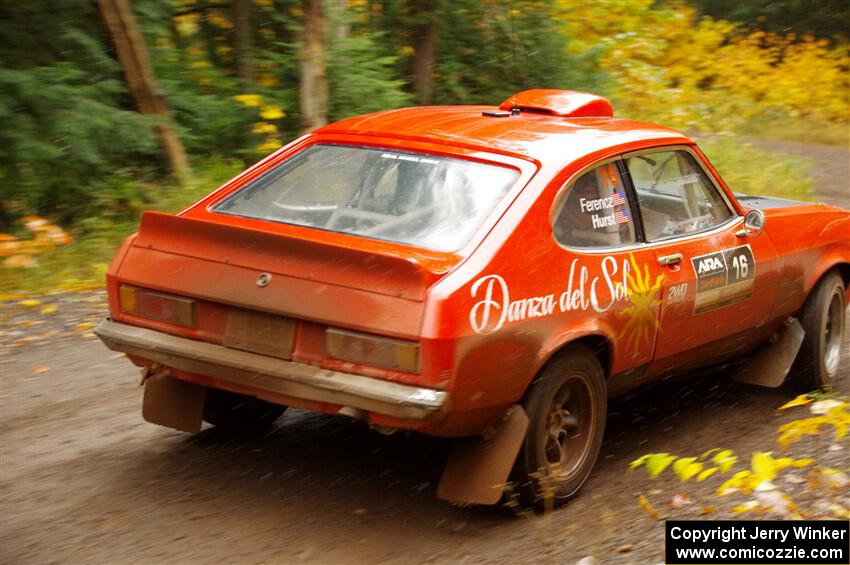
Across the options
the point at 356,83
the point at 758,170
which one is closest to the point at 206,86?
the point at 356,83

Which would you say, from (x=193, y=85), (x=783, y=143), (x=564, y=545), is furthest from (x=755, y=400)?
(x=783, y=143)

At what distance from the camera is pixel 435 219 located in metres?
4.58

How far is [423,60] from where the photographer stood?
1302 centimetres

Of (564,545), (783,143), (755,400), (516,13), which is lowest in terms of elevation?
(783,143)

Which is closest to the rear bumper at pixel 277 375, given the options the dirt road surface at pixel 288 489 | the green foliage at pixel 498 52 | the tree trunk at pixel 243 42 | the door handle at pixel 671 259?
the dirt road surface at pixel 288 489

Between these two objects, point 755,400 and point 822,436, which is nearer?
point 822,436

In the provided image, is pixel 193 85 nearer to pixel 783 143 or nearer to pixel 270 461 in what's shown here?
pixel 270 461

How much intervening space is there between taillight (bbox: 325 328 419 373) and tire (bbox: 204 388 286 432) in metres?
1.24

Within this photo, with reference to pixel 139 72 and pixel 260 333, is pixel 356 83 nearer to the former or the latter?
pixel 139 72

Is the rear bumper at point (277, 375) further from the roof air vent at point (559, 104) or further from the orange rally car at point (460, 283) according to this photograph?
the roof air vent at point (559, 104)

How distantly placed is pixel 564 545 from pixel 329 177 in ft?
6.44

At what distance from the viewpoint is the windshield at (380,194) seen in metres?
4.55

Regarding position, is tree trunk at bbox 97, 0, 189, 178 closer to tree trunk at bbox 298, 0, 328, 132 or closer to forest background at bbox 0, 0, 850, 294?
forest background at bbox 0, 0, 850, 294

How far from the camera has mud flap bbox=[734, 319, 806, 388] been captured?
641 cm
